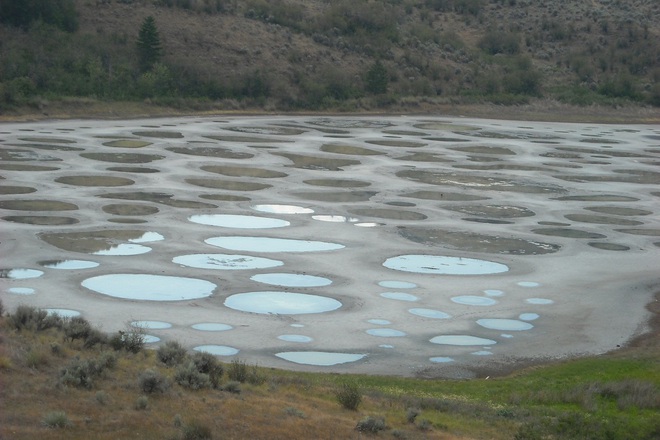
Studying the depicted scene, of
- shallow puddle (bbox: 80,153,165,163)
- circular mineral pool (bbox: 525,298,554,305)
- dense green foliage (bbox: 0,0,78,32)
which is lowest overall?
circular mineral pool (bbox: 525,298,554,305)

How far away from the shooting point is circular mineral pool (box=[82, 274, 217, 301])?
2392 centimetres

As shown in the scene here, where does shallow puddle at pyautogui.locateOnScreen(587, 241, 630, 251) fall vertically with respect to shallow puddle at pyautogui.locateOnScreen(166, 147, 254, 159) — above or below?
below

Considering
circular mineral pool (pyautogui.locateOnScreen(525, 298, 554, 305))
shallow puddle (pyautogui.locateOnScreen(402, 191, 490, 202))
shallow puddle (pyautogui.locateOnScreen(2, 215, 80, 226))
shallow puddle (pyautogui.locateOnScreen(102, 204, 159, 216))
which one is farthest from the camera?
shallow puddle (pyautogui.locateOnScreen(402, 191, 490, 202))

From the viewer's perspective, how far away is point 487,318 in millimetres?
24172

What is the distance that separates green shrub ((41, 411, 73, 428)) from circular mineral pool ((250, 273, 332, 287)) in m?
14.2

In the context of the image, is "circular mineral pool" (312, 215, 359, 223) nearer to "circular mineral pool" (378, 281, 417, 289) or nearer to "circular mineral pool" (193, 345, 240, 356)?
"circular mineral pool" (378, 281, 417, 289)

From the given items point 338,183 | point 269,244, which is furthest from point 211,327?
point 338,183

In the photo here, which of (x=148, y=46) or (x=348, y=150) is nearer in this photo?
(x=348, y=150)

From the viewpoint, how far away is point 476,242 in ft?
105

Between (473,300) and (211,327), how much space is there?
7144 mm

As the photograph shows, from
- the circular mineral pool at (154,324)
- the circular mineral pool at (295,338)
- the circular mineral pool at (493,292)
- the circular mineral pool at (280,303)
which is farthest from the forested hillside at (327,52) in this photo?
the circular mineral pool at (295,338)

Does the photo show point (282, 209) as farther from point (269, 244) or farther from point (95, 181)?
point (95, 181)

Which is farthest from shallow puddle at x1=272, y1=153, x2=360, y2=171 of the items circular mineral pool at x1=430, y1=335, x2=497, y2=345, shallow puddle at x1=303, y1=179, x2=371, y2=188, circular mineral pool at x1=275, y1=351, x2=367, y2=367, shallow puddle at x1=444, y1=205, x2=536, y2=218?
circular mineral pool at x1=275, y1=351, x2=367, y2=367

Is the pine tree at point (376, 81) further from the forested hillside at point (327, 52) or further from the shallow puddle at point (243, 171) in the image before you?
the shallow puddle at point (243, 171)
